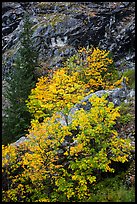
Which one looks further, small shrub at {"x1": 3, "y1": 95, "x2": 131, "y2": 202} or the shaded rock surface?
the shaded rock surface

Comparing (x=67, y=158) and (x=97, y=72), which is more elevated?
(x=97, y=72)

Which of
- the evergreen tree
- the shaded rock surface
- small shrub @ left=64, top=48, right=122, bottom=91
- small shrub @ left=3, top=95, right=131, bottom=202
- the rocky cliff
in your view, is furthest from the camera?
the shaded rock surface

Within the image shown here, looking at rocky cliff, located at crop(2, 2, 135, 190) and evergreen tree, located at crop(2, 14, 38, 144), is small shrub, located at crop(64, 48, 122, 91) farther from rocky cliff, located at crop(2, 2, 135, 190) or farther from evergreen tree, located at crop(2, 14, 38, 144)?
rocky cliff, located at crop(2, 2, 135, 190)

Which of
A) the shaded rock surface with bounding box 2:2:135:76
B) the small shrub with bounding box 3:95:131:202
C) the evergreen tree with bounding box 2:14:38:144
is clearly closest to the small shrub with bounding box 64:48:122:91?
the evergreen tree with bounding box 2:14:38:144

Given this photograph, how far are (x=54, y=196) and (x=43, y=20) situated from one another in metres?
47.1

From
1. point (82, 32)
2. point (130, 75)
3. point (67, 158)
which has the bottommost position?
point (67, 158)

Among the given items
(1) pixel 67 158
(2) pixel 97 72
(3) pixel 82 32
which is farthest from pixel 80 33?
(1) pixel 67 158

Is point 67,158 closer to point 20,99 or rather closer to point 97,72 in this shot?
point 20,99

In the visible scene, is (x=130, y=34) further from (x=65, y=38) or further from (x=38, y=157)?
(x=38, y=157)

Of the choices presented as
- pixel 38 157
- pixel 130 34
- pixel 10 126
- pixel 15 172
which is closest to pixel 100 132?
pixel 38 157

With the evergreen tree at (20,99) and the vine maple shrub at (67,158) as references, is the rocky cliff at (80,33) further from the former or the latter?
the vine maple shrub at (67,158)

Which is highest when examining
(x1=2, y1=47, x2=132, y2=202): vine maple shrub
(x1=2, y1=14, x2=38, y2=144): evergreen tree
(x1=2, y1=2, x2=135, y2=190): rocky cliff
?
(x1=2, y1=2, x2=135, y2=190): rocky cliff

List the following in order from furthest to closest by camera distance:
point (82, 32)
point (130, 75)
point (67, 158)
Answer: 1. point (82, 32)
2. point (130, 75)
3. point (67, 158)

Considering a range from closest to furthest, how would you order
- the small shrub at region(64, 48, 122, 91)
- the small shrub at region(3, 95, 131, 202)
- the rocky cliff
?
1. the small shrub at region(3, 95, 131, 202)
2. the small shrub at region(64, 48, 122, 91)
3. the rocky cliff
